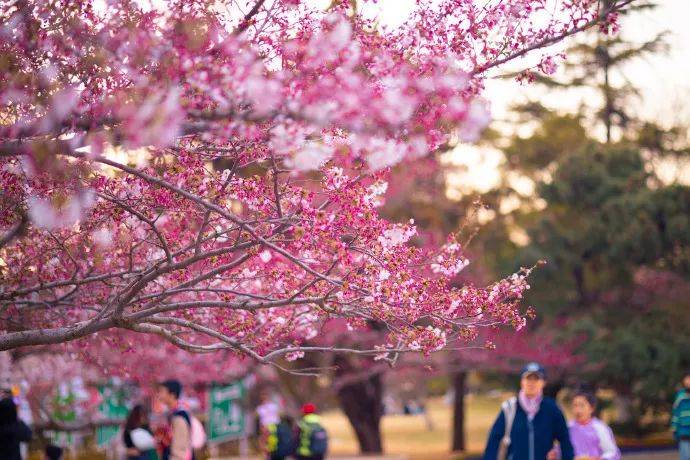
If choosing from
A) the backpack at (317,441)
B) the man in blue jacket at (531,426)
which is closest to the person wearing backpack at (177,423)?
the man in blue jacket at (531,426)

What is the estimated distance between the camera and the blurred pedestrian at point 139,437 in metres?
9.41

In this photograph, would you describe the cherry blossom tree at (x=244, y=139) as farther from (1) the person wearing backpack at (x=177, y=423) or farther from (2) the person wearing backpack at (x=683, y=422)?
(2) the person wearing backpack at (x=683, y=422)

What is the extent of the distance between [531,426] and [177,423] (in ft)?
9.81

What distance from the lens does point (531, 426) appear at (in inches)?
300

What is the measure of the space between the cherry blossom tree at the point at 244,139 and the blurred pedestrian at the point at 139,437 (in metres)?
1.86

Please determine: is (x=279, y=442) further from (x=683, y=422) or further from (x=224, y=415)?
(x=683, y=422)

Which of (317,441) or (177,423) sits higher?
(177,423)

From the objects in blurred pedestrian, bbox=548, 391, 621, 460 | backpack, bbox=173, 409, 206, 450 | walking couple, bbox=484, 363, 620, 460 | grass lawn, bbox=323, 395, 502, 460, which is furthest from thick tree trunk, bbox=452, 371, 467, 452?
walking couple, bbox=484, 363, 620, 460

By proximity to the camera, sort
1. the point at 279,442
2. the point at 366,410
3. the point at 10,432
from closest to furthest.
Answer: the point at 10,432
the point at 279,442
the point at 366,410

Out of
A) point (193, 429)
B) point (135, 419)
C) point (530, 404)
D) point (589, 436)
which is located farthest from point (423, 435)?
point (530, 404)

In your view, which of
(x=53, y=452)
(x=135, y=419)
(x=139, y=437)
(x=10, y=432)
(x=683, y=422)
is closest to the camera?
(x=10, y=432)

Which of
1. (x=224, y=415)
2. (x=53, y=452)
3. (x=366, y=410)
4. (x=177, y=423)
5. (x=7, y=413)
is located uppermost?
(x=366, y=410)

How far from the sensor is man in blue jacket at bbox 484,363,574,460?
7.60 meters

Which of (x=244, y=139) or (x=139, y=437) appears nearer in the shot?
(x=244, y=139)
